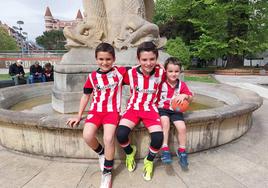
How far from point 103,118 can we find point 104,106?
14 cm

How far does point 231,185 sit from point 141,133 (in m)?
1.17

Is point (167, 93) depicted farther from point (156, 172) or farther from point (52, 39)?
point (52, 39)

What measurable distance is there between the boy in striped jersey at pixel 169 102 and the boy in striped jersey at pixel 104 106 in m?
0.55

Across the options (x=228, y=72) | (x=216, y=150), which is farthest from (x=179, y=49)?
(x=216, y=150)

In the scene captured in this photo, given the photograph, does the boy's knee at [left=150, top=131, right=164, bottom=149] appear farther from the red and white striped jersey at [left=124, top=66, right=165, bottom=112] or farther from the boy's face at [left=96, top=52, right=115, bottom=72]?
the boy's face at [left=96, top=52, right=115, bottom=72]

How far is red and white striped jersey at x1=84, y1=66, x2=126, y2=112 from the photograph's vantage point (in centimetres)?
279

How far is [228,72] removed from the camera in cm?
2169

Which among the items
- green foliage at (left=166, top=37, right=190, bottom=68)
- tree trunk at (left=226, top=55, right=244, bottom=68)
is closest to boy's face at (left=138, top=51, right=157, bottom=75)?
green foliage at (left=166, top=37, right=190, bottom=68)

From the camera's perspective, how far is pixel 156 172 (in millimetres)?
2832

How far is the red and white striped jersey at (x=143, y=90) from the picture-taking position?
112 inches

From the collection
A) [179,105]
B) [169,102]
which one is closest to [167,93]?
[169,102]

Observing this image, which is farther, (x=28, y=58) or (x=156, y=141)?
(x=28, y=58)

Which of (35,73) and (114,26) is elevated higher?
(114,26)

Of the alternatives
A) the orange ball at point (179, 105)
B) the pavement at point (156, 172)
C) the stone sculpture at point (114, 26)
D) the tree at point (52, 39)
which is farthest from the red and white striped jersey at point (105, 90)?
the tree at point (52, 39)
